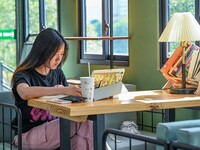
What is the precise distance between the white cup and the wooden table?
49 millimetres

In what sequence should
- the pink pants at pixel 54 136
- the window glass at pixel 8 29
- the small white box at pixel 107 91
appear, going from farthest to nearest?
1. the window glass at pixel 8 29
2. the pink pants at pixel 54 136
3. the small white box at pixel 107 91

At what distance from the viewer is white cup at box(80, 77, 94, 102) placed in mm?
2471

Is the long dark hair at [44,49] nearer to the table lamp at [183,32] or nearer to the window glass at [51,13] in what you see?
Answer: the table lamp at [183,32]

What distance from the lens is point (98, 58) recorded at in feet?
16.1

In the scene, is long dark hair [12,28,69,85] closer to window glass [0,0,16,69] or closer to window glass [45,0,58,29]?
window glass [45,0,58,29]

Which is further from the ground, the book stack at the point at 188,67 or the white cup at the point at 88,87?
the book stack at the point at 188,67

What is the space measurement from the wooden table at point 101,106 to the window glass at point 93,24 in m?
2.19

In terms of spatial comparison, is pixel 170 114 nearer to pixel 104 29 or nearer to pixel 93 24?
pixel 104 29

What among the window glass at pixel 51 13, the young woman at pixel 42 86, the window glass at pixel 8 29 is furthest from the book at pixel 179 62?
the window glass at pixel 8 29

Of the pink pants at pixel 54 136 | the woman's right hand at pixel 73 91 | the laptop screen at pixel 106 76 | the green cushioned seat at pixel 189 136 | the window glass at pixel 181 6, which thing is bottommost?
the pink pants at pixel 54 136

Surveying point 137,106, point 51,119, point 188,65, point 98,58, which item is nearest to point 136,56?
point 98,58

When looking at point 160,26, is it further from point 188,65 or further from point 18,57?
point 18,57

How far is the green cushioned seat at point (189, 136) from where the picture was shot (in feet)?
5.91

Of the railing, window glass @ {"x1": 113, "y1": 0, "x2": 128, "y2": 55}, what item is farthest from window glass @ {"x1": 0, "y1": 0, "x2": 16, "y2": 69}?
window glass @ {"x1": 113, "y1": 0, "x2": 128, "y2": 55}
